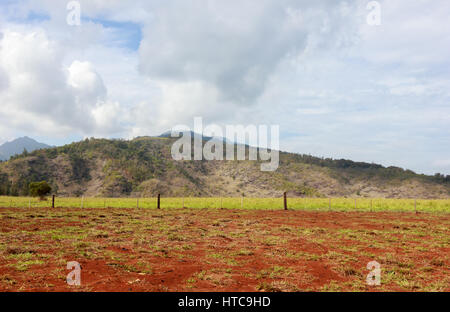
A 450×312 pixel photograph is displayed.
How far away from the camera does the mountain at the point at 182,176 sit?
275ft

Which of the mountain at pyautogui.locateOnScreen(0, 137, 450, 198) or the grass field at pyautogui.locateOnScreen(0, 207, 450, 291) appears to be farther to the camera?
the mountain at pyautogui.locateOnScreen(0, 137, 450, 198)

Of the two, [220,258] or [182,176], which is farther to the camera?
[182,176]

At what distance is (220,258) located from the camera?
39.9ft

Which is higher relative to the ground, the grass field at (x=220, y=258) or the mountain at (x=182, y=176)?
the mountain at (x=182, y=176)

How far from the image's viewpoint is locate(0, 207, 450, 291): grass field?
28.9 ft

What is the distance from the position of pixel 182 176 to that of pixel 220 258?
285ft

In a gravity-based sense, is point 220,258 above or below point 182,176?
below

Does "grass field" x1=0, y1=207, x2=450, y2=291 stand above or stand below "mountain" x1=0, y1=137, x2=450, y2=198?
below

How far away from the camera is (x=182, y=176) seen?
322 feet

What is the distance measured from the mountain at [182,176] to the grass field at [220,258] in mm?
67921

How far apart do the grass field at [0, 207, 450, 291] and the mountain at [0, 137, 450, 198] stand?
6792cm

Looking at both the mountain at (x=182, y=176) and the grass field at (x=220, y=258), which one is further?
the mountain at (x=182, y=176)
